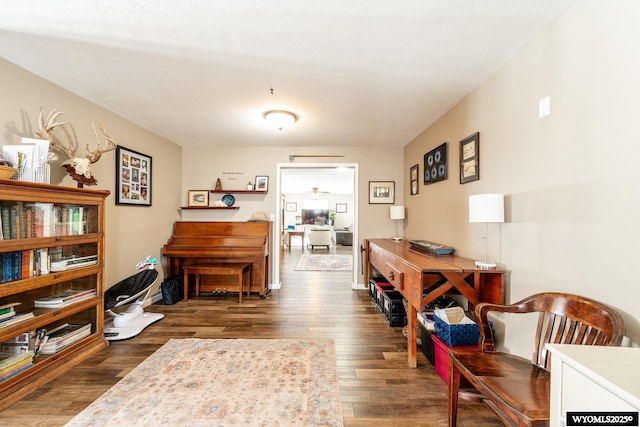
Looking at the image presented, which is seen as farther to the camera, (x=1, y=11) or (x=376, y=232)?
(x=376, y=232)

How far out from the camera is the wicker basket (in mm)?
1688

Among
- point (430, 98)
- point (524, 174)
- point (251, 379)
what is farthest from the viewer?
point (430, 98)

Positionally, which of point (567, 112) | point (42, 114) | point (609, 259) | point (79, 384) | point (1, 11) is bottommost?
point (79, 384)

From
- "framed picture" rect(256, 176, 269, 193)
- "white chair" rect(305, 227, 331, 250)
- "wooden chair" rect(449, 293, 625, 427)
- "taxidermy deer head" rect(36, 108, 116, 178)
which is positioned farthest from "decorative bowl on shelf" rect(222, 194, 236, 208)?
"white chair" rect(305, 227, 331, 250)

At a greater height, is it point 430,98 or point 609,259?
point 430,98

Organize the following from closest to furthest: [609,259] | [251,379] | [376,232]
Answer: [609,259] → [251,379] → [376,232]

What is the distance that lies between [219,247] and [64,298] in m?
1.88

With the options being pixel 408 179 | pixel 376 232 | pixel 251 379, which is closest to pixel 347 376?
pixel 251 379

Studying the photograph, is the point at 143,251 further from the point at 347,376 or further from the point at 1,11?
the point at 347,376

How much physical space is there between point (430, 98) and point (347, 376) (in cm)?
260

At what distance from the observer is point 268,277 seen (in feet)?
14.0

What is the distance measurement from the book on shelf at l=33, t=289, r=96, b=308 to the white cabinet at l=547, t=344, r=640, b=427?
10.1ft

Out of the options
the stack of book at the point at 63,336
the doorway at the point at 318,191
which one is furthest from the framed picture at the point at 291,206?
the stack of book at the point at 63,336

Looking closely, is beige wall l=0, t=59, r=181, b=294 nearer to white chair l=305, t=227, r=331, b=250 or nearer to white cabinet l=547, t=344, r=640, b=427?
white cabinet l=547, t=344, r=640, b=427
